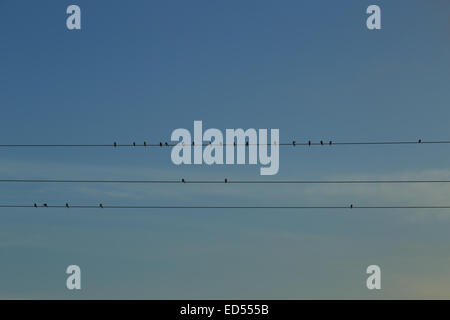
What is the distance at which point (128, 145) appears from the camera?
42469 mm

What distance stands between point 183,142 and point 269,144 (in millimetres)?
5881
